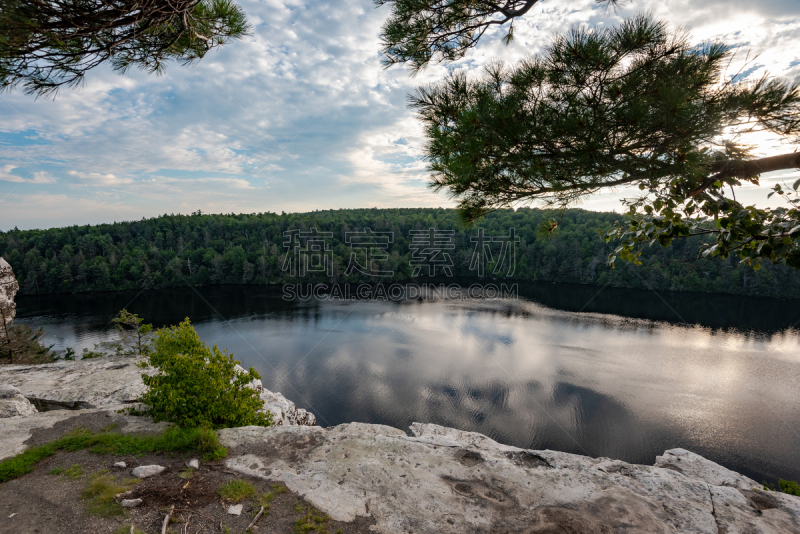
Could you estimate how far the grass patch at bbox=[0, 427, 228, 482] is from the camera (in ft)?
13.4

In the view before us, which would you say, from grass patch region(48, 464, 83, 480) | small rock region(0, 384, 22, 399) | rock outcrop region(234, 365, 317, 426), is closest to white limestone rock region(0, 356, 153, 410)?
small rock region(0, 384, 22, 399)

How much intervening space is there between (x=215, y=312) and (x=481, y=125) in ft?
132

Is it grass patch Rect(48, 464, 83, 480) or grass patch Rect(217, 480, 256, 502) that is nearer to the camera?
grass patch Rect(217, 480, 256, 502)

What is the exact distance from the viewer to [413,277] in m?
63.9

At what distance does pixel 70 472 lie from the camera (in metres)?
3.66

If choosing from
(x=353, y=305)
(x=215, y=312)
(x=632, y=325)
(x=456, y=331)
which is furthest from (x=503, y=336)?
(x=215, y=312)

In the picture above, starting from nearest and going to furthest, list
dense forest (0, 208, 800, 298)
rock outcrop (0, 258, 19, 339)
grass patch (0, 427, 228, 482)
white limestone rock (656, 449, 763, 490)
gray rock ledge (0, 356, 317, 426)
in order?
grass patch (0, 427, 228, 482)
gray rock ledge (0, 356, 317, 426)
white limestone rock (656, 449, 763, 490)
rock outcrop (0, 258, 19, 339)
dense forest (0, 208, 800, 298)

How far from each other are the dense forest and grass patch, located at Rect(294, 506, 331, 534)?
46095 millimetres

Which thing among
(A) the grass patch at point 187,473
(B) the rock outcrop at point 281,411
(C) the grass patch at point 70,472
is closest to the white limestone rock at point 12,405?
(C) the grass patch at point 70,472

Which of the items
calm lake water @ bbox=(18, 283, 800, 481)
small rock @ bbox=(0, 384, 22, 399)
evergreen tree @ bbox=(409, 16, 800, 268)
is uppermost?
evergreen tree @ bbox=(409, 16, 800, 268)

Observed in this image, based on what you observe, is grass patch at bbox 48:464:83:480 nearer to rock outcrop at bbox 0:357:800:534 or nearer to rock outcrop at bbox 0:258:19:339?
rock outcrop at bbox 0:357:800:534

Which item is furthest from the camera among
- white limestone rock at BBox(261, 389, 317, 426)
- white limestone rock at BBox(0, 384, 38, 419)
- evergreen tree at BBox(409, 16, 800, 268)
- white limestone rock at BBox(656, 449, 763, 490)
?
white limestone rock at BBox(656, 449, 763, 490)

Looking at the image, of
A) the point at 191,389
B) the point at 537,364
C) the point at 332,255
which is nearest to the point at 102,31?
the point at 191,389

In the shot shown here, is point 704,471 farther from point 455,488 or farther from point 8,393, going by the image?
point 8,393
